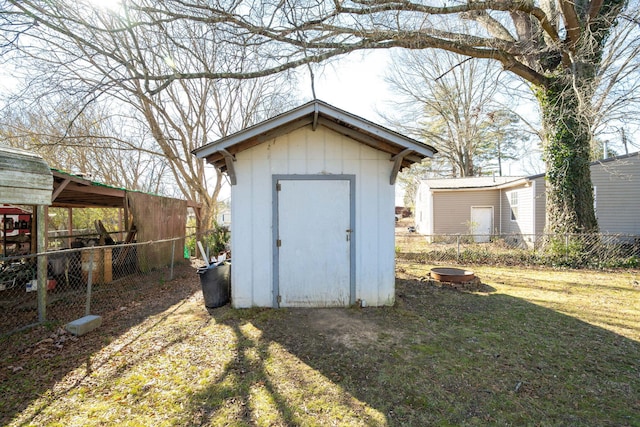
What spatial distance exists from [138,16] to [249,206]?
562 cm

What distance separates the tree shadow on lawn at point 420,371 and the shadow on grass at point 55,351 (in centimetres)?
138

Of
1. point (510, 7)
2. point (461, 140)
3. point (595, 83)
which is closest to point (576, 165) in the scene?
point (595, 83)

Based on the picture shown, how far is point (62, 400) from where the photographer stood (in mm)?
2785

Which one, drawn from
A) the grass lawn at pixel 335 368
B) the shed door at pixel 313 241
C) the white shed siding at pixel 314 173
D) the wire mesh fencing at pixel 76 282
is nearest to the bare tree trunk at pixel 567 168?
the grass lawn at pixel 335 368

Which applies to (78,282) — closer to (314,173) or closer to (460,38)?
(314,173)

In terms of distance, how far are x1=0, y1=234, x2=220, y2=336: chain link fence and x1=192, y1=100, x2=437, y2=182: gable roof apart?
7.88ft

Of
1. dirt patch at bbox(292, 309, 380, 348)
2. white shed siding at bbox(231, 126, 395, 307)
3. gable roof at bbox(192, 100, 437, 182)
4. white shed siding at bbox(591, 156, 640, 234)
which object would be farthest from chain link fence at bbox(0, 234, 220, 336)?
white shed siding at bbox(591, 156, 640, 234)

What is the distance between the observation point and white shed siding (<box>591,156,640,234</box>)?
12.6 meters

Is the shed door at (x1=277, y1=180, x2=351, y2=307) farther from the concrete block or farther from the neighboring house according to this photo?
the neighboring house

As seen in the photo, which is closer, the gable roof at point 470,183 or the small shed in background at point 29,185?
the small shed in background at point 29,185

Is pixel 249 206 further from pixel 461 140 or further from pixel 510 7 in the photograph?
pixel 461 140

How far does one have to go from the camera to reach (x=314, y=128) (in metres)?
4.98

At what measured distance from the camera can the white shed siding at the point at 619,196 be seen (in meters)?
12.6

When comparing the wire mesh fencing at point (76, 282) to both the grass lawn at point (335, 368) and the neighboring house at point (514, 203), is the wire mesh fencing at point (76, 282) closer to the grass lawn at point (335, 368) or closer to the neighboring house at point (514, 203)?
the grass lawn at point (335, 368)
